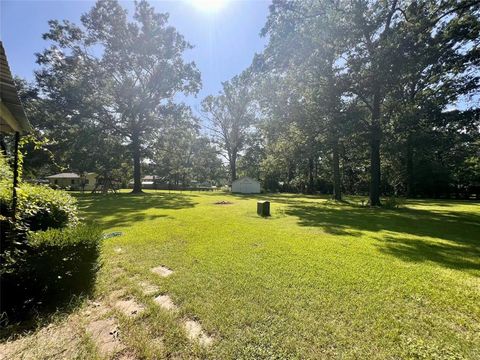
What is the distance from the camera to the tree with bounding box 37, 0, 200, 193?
71.8 ft

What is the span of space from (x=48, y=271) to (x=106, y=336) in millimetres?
1433

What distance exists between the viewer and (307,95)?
16.6 meters

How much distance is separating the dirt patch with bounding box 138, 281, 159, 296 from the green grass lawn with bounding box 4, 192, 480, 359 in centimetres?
11

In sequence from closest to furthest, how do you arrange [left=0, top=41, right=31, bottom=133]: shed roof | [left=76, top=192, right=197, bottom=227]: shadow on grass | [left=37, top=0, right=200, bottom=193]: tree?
[left=0, top=41, right=31, bottom=133]: shed roof, [left=76, top=192, right=197, bottom=227]: shadow on grass, [left=37, top=0, right=200, bottom=193]: tree

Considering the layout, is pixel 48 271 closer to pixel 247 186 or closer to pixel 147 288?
pixel 147 288

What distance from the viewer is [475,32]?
445 inches

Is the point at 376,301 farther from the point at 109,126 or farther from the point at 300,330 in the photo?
the point at 109,126

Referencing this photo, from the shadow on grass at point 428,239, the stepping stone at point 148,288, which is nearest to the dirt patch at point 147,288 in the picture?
the stepping stone at point 148,288

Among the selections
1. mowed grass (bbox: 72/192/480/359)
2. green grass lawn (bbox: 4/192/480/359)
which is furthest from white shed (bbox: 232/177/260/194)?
green grass lawn (bbox: 4/192/480/359)

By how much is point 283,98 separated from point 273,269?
657 inches

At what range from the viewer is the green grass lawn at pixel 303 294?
2.35 metres

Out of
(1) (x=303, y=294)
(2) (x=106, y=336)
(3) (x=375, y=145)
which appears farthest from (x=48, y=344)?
(3) (x=375, y=145)

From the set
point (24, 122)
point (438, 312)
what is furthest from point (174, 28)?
point (438, 312)

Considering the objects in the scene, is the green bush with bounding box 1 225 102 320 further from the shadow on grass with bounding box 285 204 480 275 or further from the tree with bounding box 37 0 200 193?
the tree with bounding box 37 0 200 193
